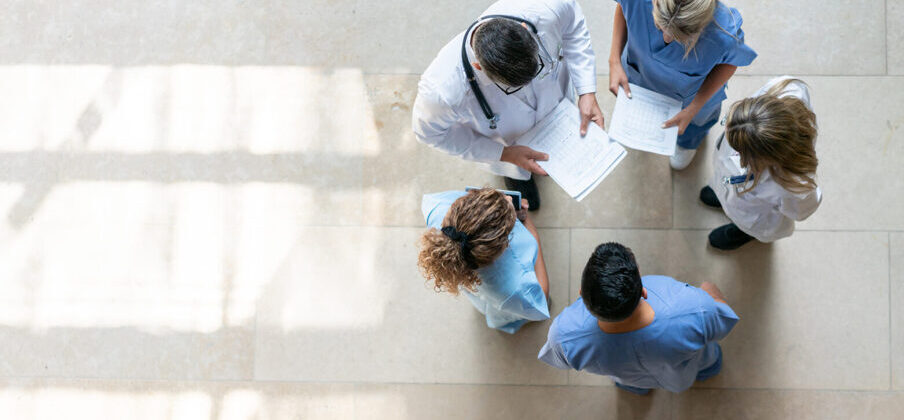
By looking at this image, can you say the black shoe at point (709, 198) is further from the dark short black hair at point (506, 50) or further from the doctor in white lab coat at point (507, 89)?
the dark short black hair at point (506, 50)

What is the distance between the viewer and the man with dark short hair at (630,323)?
183cm

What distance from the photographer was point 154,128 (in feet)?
10.5

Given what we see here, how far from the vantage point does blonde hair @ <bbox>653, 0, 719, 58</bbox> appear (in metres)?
1.87

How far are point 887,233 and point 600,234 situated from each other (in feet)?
4.62

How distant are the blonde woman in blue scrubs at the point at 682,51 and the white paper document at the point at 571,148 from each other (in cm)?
23

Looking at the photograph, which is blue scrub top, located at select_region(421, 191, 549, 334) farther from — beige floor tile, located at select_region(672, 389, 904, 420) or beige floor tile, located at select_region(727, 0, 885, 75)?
beige floor tile, located at select_region(727, 0, 885, 75)

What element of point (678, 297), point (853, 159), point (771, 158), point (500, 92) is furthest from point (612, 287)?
point (853, 159)

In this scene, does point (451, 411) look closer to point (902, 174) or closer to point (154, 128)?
point (154, 128)

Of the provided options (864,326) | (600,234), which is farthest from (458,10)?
(864,326)

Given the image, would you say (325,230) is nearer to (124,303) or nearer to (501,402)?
(124,303)

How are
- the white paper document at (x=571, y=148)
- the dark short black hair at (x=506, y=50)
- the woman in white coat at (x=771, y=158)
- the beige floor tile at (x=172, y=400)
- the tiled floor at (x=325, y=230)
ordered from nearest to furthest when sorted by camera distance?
the dark short black hair at (x=506, y=50), the woman in white coat at (x=771, y=158), the white paper document at (x=571, y=148), the tiled floor at (x=325, y=230), the beige floor tile at (x=172, y=400)

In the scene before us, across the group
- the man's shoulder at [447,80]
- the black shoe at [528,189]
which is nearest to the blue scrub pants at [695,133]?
the black shoe at [528,189]

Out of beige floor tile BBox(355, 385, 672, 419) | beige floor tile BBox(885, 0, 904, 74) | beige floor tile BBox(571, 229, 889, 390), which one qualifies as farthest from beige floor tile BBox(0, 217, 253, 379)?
beige floor tile BBox(885, 0, 904, 74)

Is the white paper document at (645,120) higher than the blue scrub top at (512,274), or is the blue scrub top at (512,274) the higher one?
the white paper document at (645,120)
